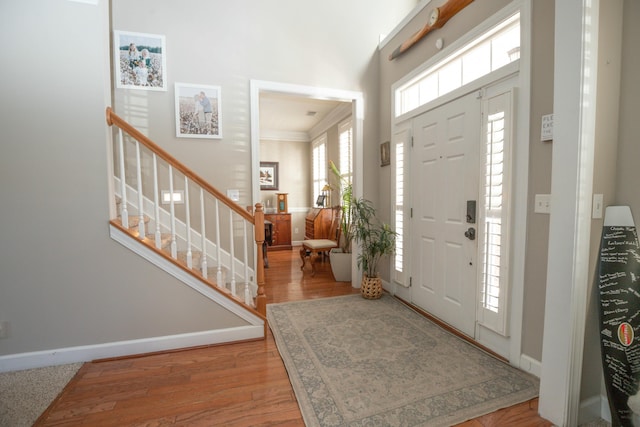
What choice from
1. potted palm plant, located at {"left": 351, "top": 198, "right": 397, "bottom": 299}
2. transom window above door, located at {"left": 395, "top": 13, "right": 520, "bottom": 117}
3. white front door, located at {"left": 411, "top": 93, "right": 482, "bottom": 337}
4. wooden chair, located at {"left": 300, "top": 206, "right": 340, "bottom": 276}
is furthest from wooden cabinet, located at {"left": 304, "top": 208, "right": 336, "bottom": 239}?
transom window above door, located at {"left": 395, "top": 13, "right": 520, "bottom": 117}

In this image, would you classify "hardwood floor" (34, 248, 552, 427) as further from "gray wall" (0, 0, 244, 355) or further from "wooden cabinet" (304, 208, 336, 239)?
"wooden cabinet" (304, 208, 336, 239)

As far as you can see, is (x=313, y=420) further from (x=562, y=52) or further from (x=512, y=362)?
(x=562, y=52)

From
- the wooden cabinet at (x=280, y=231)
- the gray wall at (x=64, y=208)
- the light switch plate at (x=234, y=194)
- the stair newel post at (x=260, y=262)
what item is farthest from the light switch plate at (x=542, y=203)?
the wooden cabinet at (x=280, y=231)

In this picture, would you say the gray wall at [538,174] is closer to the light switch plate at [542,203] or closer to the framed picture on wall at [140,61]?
the light switch plate at [542,203]

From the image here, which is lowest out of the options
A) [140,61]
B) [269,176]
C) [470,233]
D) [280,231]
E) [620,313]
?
[280,231]

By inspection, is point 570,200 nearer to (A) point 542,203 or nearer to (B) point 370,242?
(A) point 542,203

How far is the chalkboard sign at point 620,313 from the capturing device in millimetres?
1384

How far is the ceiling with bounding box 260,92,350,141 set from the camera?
495cm

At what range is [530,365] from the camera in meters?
1.94

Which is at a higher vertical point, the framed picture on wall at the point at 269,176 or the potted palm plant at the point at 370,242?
the framed picture on wall at the point at 269,176

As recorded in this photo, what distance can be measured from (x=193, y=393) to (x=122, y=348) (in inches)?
32.6

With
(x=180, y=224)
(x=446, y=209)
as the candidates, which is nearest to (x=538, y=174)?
(x=446, y=209)

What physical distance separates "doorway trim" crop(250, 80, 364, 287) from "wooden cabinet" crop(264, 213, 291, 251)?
301 centimetres

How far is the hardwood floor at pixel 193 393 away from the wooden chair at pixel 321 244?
6.98ft
